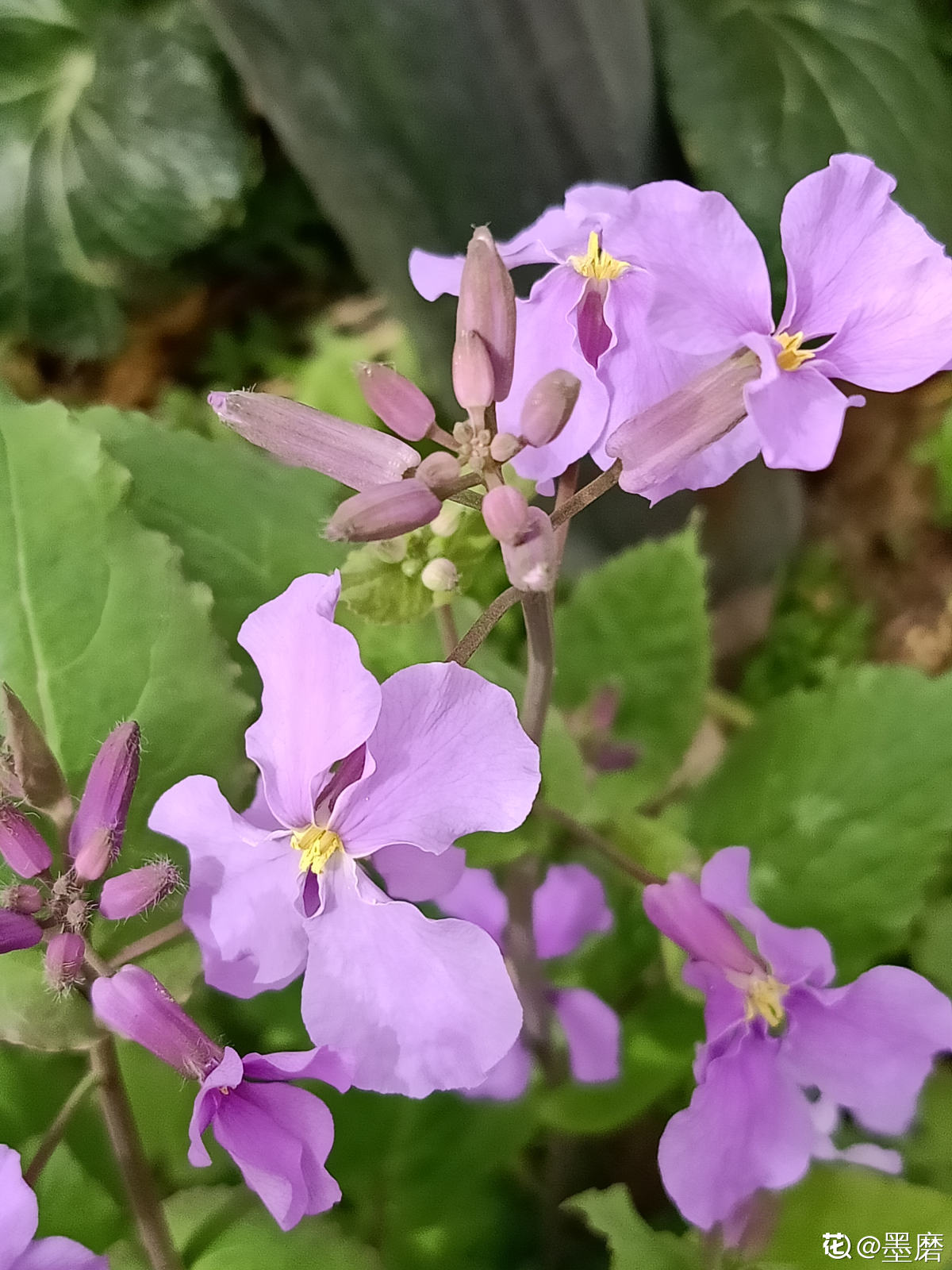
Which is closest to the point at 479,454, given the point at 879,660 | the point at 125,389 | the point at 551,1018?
the point at 551,1018

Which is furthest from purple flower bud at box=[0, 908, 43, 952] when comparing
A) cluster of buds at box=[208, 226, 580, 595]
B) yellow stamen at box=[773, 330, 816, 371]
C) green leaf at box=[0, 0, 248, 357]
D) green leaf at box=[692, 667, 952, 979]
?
green leaf at box=[0, 0, 248, 357]

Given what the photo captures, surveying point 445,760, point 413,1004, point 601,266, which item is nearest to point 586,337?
point 601,266

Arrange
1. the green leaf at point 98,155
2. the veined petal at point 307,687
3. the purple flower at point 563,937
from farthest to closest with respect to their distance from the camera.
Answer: the green leaf at point 98,155 → the purple flower at point 563,937 → the veined petal at point 307,687

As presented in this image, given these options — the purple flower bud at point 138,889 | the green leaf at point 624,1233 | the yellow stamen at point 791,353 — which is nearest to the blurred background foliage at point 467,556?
the green leaf at point 624,1233

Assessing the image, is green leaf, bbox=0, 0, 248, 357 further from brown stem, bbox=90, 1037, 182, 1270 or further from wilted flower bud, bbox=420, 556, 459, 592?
brown stem, bbox=90, 1037, 182, 1270

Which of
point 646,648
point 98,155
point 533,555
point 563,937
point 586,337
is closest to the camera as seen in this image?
point 533,555

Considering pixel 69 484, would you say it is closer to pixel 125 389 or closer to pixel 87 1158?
pixel 87 1158

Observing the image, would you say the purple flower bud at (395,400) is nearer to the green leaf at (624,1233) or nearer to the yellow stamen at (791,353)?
the yellow stamen at (791,353)

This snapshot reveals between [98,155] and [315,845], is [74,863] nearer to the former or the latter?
[315,845]
